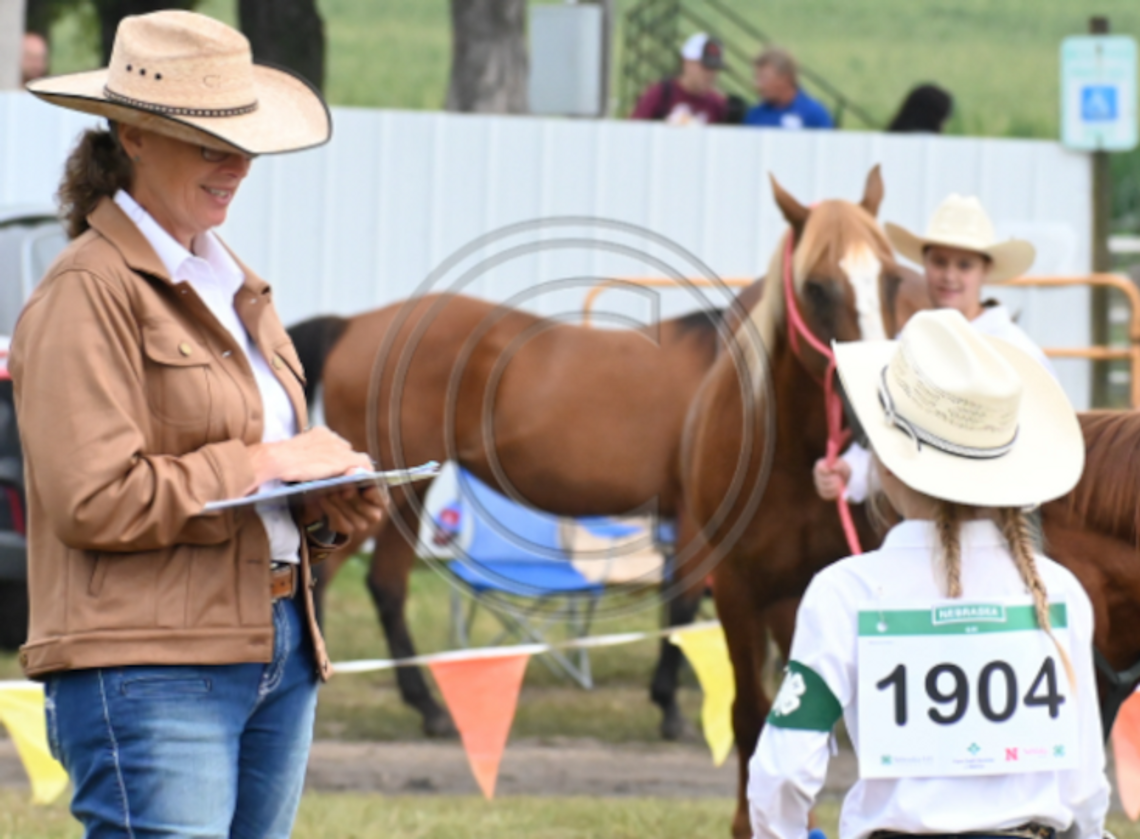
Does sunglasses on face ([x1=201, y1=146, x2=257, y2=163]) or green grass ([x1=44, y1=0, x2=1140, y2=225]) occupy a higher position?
green grass ([x1=44, y1=0, x2=1140, y2=225])

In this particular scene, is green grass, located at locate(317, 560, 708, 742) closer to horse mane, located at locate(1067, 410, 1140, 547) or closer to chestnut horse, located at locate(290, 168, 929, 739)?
chestnut horse, located at locate(290, 168, 929, 739)

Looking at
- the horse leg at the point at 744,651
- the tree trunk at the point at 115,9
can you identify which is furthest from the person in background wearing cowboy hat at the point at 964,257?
the tree trunk at the point at 115,9

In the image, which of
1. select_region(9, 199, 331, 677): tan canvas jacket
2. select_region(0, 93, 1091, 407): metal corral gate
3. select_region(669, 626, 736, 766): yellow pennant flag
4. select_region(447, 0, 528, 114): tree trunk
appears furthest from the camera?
select_region(447, 0, 528, 114): tree trunk

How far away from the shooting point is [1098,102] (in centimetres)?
830

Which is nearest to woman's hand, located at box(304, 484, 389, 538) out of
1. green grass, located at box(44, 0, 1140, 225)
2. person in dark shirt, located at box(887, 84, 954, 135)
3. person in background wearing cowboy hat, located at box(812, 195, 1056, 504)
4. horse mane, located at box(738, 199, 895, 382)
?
person in background wearing cowboy hat, located at box(812, 195, 1056, 504)

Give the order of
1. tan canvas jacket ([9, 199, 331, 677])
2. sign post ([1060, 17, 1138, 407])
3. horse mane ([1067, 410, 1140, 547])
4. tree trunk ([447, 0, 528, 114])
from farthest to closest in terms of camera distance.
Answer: tree trunk ([447, 0, 528, 114]) → sign post ([1060, 17, 1138, 407]) → horse mane ([1067, 410, 1140, 547]) → tan canvas jacket ([9, 199, 331, 677])

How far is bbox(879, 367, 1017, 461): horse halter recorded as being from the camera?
6.88 ft

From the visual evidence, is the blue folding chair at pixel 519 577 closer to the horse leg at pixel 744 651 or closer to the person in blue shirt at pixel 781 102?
the horse leg at pixel 744 651

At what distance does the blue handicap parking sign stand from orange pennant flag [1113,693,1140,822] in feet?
15.2

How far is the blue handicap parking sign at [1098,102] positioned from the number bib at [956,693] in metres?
6.84

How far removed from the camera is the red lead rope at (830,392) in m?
4.27

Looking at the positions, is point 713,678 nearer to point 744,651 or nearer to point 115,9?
point 744,651

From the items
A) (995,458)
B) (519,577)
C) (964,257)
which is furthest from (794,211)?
(519,577)

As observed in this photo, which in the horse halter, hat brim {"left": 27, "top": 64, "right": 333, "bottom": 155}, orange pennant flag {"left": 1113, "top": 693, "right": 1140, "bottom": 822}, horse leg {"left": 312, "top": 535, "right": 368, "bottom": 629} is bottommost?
orange pennant flag {"left": 1113, "top": 693, "right": 1140, "bottom": 822}
